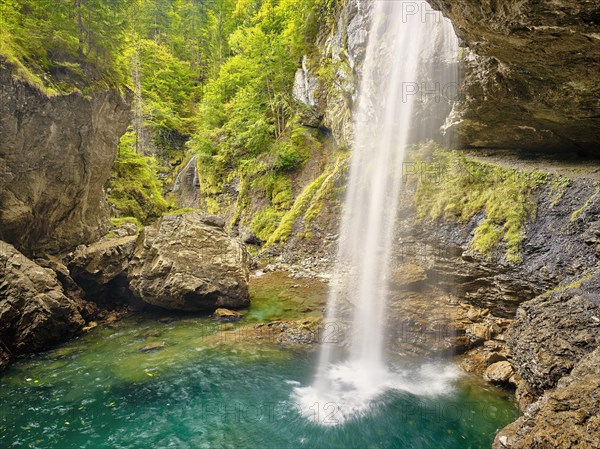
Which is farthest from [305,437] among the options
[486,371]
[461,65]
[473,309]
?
[461,65]

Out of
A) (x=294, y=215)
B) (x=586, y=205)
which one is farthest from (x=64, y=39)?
(x=586, y=205)

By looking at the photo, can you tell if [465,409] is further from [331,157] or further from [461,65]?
[331,157]

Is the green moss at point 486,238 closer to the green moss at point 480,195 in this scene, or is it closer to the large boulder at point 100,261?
the green moss at point 480,195

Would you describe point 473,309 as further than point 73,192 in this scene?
No

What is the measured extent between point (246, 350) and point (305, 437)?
12.4 feet

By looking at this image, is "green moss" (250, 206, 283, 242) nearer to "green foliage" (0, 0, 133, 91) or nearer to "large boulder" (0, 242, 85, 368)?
"green foliage" (0, 0, 133, 91)

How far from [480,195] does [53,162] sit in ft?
44.1

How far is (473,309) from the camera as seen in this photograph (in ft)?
31.3

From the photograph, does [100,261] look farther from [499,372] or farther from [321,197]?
[499,372]

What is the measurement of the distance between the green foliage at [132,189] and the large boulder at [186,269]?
212 inches

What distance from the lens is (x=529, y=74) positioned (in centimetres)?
654

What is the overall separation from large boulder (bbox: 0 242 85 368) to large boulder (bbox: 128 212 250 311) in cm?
280

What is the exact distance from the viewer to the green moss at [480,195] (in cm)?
918

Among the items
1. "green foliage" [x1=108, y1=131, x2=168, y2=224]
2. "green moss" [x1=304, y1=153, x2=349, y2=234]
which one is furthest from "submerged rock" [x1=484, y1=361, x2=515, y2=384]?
"green foliage" [x1=108, y1=131, x2=168, y2=224]
